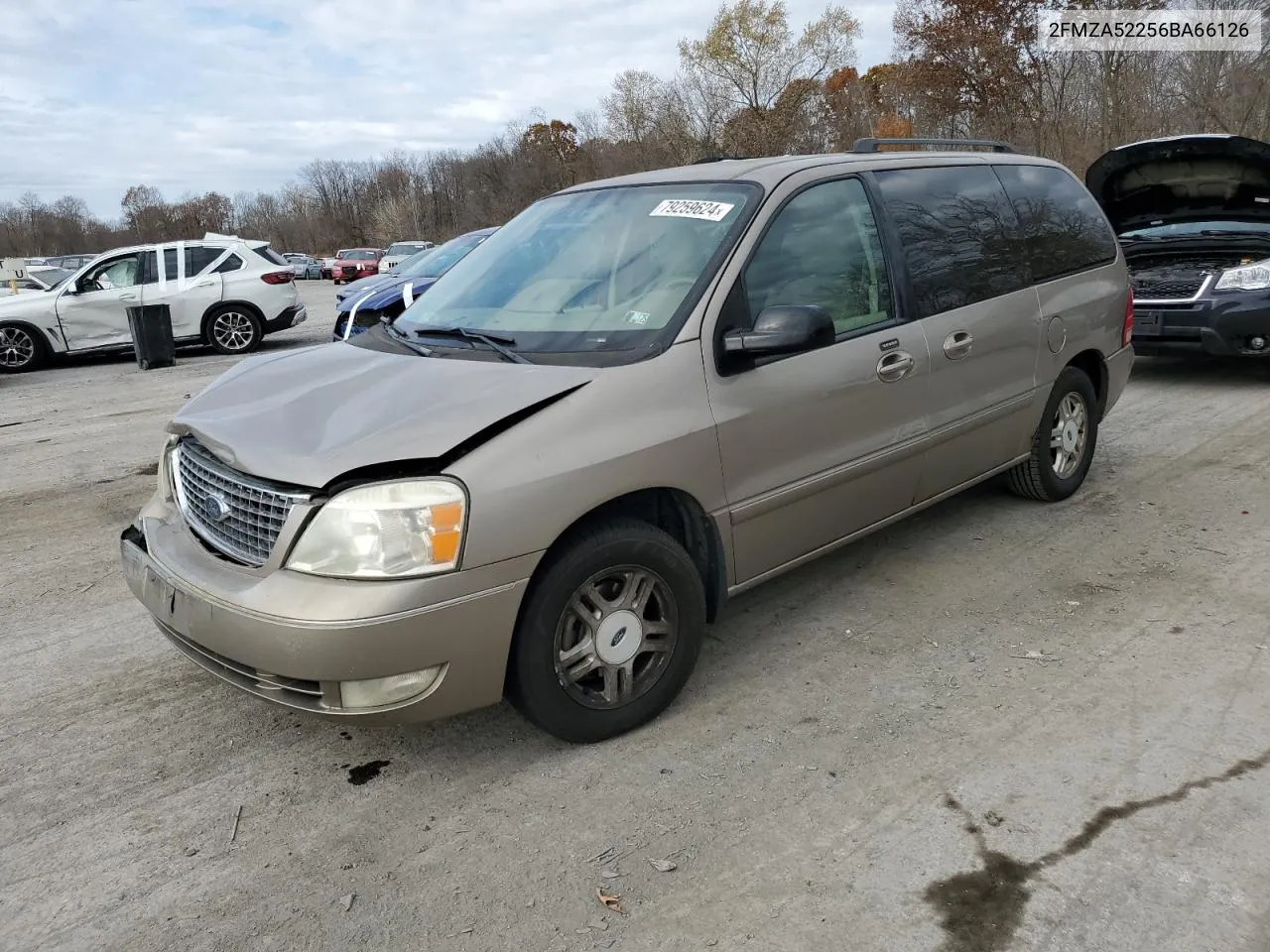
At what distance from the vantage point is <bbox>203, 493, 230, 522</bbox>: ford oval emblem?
2844mm

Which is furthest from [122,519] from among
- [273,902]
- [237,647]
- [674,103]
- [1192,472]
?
[674,103]

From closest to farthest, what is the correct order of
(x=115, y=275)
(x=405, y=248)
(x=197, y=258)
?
(x=115, y=275) < (x=197, y=258) < (x=405, y=248)

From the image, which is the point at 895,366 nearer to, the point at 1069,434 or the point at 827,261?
the point at 827,261

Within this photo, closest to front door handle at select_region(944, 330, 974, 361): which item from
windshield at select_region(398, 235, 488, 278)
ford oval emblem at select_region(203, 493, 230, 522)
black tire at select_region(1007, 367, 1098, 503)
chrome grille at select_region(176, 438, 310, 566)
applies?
black tire at select_region(1007, 367, 1098, 503)

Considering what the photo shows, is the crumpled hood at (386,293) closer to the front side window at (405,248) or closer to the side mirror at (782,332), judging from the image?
the side mirror at (782,332)

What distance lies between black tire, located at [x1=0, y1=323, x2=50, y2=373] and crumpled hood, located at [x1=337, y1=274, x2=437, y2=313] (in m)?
5.72

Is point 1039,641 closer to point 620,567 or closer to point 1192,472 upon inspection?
point 620,567

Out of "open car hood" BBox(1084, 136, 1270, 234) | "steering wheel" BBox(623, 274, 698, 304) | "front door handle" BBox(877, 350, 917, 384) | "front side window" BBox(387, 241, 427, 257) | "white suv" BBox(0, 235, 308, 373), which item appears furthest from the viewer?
"front side window" BBox(387, 241, 427, 257)

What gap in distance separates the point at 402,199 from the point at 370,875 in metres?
91.4

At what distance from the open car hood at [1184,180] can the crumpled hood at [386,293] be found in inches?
256

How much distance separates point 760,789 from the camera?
280 cm

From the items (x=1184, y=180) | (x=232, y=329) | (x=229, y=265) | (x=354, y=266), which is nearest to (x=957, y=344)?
(x=1184, y=180)

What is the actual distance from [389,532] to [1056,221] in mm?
3930

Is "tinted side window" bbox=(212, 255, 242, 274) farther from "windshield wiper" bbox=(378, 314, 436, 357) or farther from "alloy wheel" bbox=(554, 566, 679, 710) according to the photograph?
"alloy wheel" bbox=(554, 566, 679, 710)
